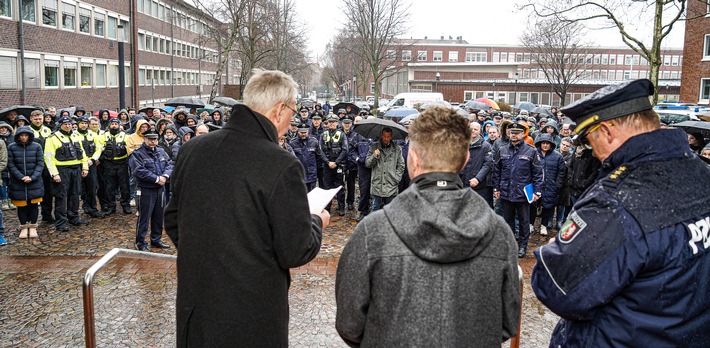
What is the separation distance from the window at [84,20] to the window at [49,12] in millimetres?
3860

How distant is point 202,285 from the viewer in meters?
2.57

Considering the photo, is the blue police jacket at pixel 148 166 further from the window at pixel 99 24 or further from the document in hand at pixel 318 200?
the window at pixel 99 24

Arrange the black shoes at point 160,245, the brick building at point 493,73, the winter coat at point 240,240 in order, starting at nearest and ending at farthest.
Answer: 1. the winter coat at point 240,240
2. the black shoes at point 160,245
3. the brick building at point 493,73

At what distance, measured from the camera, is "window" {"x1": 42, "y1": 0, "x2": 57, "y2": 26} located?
31.3 m

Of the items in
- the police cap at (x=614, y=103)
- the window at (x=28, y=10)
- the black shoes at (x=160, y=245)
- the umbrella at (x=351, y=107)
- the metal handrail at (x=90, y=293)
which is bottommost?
the black shoes at (x=160, y=245)

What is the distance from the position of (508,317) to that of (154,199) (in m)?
7.61

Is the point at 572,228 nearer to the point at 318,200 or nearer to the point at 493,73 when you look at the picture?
the point at 318,200

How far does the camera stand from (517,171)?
8719 millimetres

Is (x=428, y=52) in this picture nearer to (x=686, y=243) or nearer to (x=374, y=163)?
(x=374, y=163)

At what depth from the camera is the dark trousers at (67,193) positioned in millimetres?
10039

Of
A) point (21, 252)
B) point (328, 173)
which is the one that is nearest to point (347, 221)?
point (328, 173)

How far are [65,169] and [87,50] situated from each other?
3163cm

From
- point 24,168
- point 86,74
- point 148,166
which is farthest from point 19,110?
point 86,74

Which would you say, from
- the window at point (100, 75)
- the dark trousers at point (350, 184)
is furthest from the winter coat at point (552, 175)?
the window at point (100, 75)
